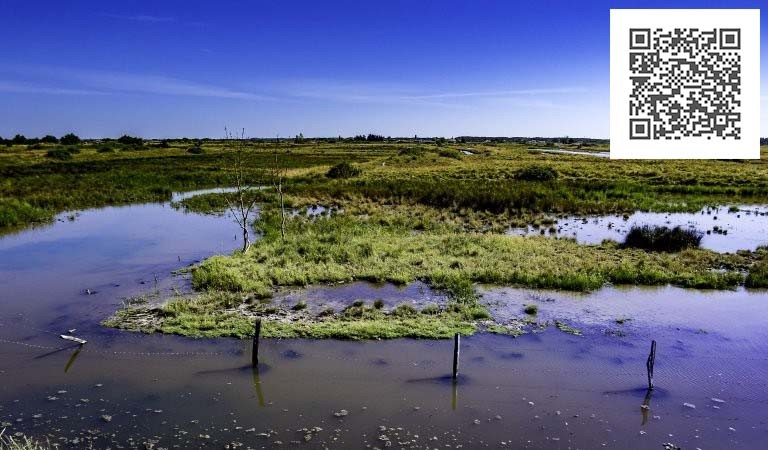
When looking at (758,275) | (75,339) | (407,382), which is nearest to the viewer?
(407,382)

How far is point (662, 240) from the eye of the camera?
2503cm

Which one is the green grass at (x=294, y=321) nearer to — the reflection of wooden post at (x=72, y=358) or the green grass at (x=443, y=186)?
the reflection of wooden post at (x=72, y=358)

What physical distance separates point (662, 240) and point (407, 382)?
58.8 feet

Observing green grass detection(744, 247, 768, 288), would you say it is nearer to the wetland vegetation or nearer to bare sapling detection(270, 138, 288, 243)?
the wetland vegetation

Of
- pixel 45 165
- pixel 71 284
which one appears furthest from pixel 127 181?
pixel 71 284

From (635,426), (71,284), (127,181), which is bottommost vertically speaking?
(635,426)

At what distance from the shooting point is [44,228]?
3178 centimetres

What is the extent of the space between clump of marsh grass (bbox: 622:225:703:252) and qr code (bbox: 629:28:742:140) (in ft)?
14.7

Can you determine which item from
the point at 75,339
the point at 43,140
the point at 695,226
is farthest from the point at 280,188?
the point at 43,140

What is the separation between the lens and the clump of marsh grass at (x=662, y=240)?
973 inches

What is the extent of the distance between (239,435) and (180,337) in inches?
211

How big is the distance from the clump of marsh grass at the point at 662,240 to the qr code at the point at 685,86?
449 cm

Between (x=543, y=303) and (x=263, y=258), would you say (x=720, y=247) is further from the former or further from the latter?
(x=263, y=258)

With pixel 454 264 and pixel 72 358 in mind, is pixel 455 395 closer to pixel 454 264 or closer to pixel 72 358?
pixel 72 358
